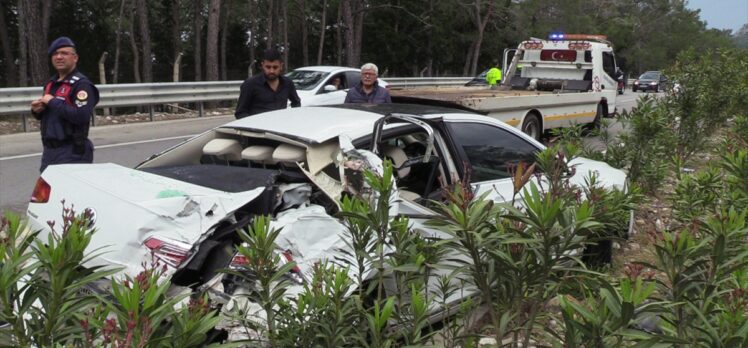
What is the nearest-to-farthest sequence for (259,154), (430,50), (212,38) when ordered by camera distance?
(259,154) → (212,38) → (430,50)

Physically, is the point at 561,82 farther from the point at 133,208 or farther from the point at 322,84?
the point at 133,208

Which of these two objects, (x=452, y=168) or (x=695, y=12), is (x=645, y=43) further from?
(x=452, y=168)

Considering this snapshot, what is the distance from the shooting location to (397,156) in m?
4.21

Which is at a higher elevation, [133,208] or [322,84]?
[322,84]

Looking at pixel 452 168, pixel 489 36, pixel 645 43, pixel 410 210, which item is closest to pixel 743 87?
pixel 452 168

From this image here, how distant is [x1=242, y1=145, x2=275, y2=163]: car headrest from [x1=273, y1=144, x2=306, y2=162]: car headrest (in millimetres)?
126

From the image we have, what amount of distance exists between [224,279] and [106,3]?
126ft

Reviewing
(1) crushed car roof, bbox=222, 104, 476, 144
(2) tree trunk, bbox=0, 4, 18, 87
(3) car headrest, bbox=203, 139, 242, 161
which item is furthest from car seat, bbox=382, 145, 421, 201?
(2) tree trunk, bbox=0, 4, 18, 87

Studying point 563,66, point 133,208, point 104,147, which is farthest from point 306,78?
point 133,208

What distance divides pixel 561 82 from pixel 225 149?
1129 centimetres

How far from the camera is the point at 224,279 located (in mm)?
2844

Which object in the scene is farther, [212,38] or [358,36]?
[358,36]

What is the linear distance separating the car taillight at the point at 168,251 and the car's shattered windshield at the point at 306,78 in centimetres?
1150

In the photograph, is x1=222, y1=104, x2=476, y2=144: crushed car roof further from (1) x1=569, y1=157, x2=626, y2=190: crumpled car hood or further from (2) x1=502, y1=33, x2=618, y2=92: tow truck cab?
(2) x1=502, y1=33, x2=618, y2=92: tow truck cab
